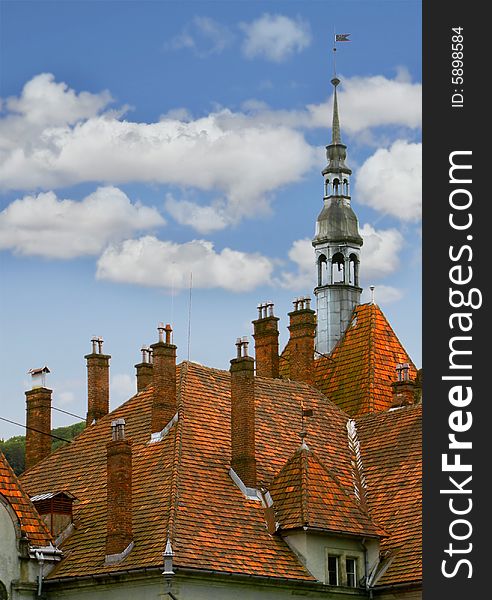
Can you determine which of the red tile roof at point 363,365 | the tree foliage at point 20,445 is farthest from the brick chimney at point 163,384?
the tree foliage at point 20,445

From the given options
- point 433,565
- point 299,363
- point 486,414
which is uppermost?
point 299,363

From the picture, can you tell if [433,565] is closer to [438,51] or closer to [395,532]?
[438,51]

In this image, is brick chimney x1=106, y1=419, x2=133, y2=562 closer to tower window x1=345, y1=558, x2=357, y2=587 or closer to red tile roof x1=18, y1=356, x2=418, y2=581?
red tile roof x1=18, y1=356, x2=418, y2=581

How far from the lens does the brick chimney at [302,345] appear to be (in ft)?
198

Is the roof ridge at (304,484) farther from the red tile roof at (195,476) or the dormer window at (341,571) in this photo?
the dormer window at (341,571)

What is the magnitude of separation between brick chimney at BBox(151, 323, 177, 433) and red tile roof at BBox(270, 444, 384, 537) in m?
4.19

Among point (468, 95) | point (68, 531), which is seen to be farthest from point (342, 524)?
point (468, 95)

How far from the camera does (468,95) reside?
1294 inches

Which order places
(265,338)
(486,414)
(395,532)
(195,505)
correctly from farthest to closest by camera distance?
(265,338) < (395,532) < (195,505) < (486,414)

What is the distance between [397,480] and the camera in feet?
173

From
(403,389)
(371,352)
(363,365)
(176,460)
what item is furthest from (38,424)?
(371,352)

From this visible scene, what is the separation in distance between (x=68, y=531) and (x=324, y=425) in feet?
38.0

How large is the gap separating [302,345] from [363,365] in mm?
3406

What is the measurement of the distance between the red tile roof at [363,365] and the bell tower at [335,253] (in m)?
0.63
